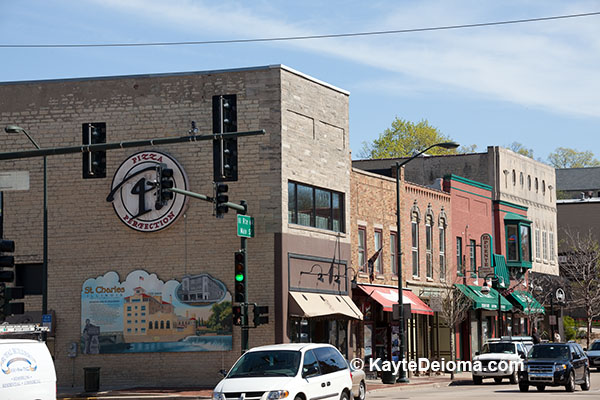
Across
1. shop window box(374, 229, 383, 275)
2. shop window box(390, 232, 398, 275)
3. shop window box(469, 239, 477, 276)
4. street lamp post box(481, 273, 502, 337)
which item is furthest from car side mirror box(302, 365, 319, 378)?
shop window box(469, 239, 477, 276)

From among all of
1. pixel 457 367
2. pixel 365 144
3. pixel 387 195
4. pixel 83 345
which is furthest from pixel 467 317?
pixel 365 144

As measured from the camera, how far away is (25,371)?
18625 mm

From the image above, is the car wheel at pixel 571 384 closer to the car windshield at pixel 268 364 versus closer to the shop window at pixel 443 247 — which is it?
the car windshield at pixel 268 364

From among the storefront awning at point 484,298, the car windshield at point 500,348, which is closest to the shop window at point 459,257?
the storefront awning at point 484,298

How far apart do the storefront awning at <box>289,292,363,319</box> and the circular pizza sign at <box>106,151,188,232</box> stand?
519cm

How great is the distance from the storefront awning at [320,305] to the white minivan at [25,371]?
654 inches

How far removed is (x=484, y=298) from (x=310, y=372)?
1274 inches

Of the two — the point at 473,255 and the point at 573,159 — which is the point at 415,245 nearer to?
the point at 473,255

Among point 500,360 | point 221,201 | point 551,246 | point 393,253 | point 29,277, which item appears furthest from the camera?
point 551,246

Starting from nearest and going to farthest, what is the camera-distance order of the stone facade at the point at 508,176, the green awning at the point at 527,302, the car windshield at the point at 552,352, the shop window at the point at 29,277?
the car windshield at the point at 552,352 → the shop window at the point at 29,277 → the green awning at the point at 527,302 → the stone facade at the point at 508,176

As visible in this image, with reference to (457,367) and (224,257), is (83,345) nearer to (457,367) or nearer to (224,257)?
(224,257)

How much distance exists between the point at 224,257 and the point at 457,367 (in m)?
18.0

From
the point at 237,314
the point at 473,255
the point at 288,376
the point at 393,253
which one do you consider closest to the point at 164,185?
the point at 237,314

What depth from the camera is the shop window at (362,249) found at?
137 feet
